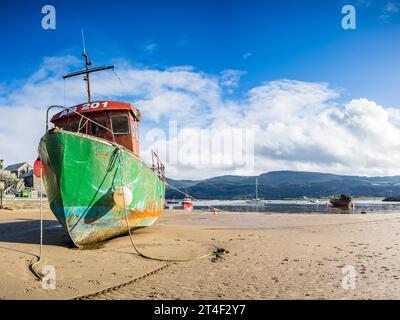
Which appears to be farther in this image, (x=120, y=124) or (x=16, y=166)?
(x=16, y=166)

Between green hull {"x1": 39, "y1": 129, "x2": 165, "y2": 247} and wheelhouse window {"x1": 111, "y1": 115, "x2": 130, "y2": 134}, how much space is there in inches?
83.4

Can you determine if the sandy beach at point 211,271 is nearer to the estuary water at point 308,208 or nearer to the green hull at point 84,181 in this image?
the green hull at point 84,181

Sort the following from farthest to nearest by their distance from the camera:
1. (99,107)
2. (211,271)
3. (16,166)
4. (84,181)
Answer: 1. (16,166)
2. (99,107)
3. (84,181)
4. (211,271)

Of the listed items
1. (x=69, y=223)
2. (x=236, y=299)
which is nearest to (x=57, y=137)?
(x=69, y=223)

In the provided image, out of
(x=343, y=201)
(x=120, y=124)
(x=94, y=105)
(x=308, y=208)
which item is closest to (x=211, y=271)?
(x=120, y=124)

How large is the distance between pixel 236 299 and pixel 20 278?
12.7ft

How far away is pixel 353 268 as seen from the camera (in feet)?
18.9

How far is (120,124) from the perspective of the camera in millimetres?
10617

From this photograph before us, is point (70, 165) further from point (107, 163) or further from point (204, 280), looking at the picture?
point (204, 280)

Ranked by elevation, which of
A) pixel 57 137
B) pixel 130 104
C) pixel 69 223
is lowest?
pixel 69 223

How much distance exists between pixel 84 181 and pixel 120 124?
3.38 metres

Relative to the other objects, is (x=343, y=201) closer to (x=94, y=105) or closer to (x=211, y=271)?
(x=94, y=105)
